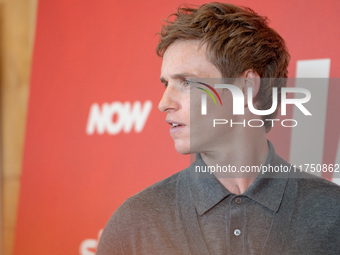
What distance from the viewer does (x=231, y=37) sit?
4.51 feet

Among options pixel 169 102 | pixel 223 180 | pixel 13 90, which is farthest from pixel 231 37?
pixel 13 90

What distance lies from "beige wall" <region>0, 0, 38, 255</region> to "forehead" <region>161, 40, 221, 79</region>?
47.6 inches

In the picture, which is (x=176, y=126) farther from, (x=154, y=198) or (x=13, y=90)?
(x=13, y=90)

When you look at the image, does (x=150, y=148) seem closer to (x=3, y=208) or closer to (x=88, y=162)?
(x=88, y=162)

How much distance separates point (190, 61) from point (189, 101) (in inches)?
4.6

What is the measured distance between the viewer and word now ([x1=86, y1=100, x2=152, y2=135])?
1.94m

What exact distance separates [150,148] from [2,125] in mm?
906

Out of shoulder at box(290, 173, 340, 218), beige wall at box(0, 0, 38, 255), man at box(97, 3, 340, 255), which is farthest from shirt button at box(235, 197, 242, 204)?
beige wall at box(0, 0, 38, 255)

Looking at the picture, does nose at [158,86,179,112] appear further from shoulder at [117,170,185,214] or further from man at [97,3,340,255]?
shoulder at [117,170,185,214]

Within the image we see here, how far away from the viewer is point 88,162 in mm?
2062

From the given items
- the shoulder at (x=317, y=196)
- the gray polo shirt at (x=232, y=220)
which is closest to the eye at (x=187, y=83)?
the gray polo shirt at (x=232, y=220)

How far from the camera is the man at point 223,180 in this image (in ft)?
4.08

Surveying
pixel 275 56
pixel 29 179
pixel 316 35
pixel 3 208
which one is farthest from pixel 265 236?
pixel 3 208

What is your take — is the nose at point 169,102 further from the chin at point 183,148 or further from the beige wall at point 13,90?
the beige wall at point 13,90
